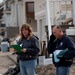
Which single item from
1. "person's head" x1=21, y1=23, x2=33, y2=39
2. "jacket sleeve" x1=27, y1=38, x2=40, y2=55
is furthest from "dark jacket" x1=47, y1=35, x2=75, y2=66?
"person's head" x1=21, y1=23, x2=33, y2=39

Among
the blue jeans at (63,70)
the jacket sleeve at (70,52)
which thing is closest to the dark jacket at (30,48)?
the blue jeans at (63,70)

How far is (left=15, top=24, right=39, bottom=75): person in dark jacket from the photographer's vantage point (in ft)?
25.3

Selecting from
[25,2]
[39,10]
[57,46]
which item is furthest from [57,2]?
[25,2]

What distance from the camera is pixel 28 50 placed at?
770 cm

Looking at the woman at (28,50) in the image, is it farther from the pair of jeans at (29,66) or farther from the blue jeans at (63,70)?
the blue jeans at (63,70)

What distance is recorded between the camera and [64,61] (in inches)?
273

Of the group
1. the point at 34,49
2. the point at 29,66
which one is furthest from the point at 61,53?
the point at 29,66

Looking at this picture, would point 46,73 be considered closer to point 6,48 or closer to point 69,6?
point 69,6

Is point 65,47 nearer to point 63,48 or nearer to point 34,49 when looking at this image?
point 63,48

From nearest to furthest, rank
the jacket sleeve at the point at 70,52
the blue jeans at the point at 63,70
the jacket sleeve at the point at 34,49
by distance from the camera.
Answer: the jacket sleeve at the point at 70,52
the blue jeans at the point at 63,70
the jacket sleeve at the point at 34,49

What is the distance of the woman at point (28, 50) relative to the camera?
772 cm

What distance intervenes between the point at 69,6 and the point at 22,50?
808cm

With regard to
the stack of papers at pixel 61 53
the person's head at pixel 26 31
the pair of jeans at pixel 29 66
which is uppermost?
the person's head at pixel 26 31

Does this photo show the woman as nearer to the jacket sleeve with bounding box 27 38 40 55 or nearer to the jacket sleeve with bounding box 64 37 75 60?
the jacket sleeve with bounding box 27 38 40 55
